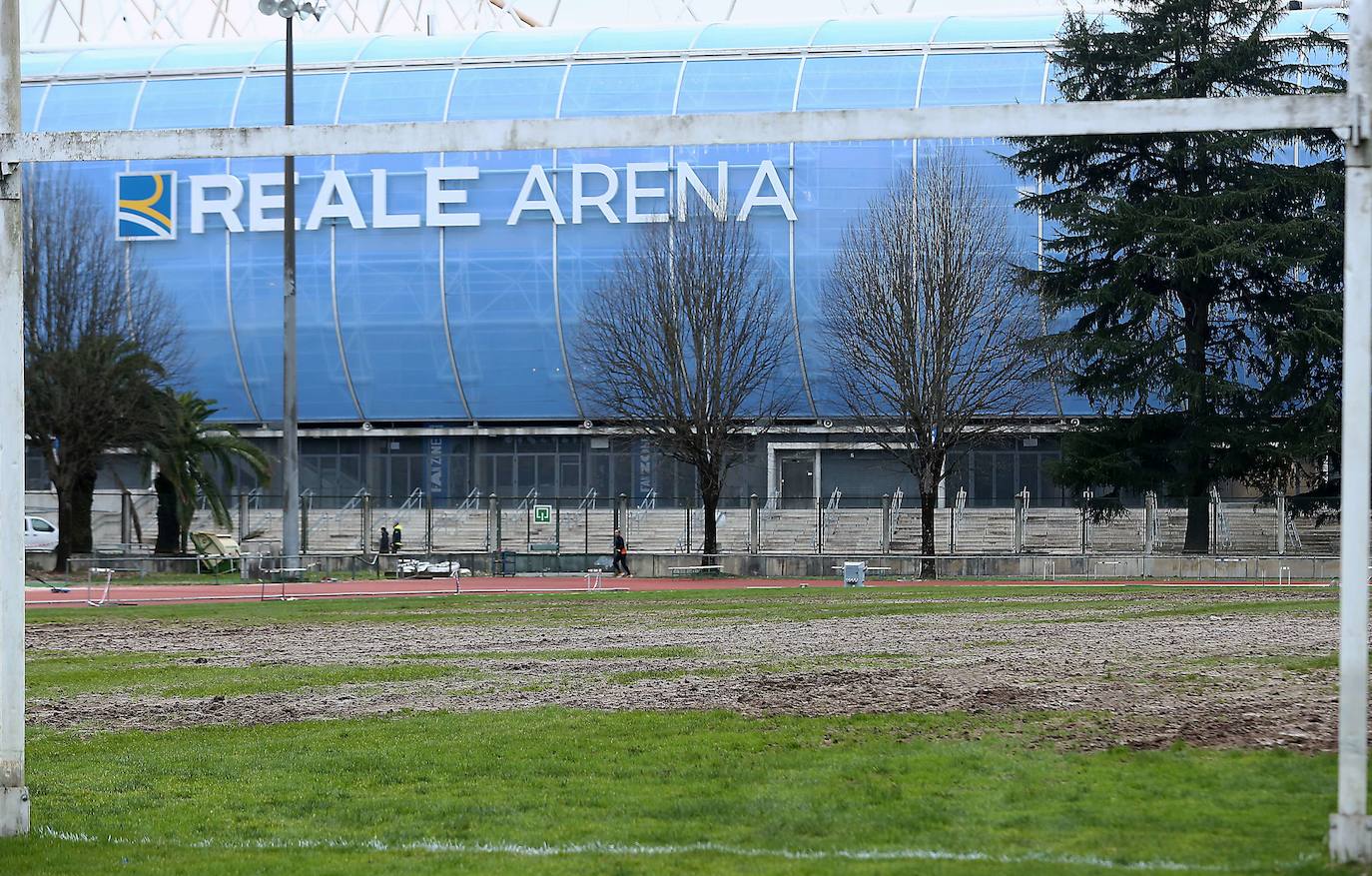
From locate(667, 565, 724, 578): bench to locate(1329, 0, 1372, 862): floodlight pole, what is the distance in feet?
134

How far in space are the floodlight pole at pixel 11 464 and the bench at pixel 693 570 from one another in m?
39.6

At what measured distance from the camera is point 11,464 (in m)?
9.68

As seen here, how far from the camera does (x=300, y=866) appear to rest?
9.12 m

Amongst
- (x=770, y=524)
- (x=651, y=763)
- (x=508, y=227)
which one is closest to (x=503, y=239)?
(x=508, y=227)

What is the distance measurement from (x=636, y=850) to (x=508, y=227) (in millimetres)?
61518

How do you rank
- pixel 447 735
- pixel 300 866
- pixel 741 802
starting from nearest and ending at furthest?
pixel 300 866 → pixel 741 802 → pixel 447 735

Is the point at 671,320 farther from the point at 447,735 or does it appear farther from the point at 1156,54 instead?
the point at 447,735

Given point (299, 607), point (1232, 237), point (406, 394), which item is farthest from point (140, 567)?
point (1232, 237)

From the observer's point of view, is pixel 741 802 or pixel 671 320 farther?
pixel 671 320

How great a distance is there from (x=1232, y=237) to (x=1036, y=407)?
1822 centimetres

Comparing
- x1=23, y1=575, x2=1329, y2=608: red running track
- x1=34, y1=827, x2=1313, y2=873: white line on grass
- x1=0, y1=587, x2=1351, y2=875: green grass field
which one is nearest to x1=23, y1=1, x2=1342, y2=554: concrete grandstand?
x1=23, y1=575, x2=1329, y2=608: red running track

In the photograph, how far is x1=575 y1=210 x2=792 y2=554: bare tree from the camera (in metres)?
54.1

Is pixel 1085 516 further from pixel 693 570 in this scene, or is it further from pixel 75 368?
pixel 75 368

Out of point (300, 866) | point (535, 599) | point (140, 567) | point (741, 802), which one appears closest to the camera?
point (300, 866)
